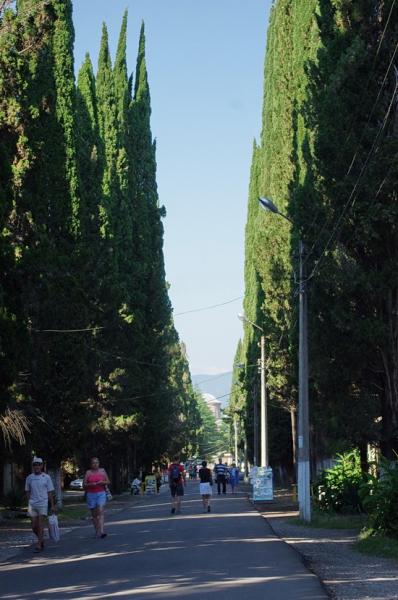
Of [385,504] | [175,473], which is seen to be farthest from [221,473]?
[385,504]

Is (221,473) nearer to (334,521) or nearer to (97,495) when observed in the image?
(334,521)

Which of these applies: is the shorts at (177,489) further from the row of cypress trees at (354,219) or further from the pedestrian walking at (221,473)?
the pedestrian walking at (221,473)

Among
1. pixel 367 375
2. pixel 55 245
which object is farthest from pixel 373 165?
pixel 55 245

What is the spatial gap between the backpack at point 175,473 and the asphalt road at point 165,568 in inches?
349

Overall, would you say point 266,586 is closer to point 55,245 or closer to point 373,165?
point 373,165

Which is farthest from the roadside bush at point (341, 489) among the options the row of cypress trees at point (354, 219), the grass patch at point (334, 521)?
the row of cypress trees at point (354, 219)

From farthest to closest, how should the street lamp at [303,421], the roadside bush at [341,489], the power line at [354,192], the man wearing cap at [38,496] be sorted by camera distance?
the roadside bush at [341,489] → the street lamp at [303,421] → the power line at [354,192] → the man wearing cap at [38,496]

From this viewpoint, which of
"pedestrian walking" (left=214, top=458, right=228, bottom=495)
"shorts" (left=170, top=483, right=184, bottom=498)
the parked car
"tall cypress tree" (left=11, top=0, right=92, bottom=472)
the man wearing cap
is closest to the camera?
the man wearing cap

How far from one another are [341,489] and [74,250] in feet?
39.6

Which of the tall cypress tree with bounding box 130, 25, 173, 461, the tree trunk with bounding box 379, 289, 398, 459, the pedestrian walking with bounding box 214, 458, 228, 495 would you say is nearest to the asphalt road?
the tree trunk with bounding box 379, 289, 398, 459

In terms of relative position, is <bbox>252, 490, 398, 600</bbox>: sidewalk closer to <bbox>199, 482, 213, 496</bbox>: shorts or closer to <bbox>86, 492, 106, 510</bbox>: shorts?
<bbox>86, 492, 106, 510</bbox>: shorts

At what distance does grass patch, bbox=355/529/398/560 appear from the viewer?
16.8m

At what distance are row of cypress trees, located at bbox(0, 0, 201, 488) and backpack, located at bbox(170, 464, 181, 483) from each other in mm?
3442

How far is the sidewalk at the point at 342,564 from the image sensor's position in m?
12.0
